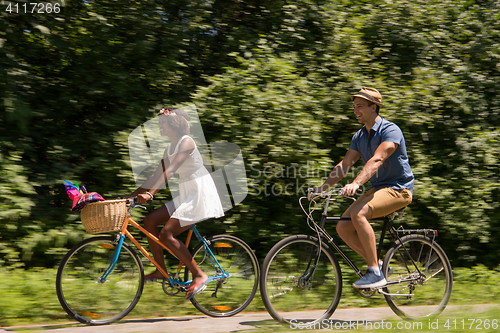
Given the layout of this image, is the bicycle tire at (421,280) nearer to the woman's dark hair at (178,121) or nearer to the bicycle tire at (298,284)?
the bicycle tire at (298,284)

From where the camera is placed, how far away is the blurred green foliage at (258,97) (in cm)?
550

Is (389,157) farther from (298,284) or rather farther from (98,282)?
(98,282)

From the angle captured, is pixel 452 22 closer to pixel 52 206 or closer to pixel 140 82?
pixel 140 82

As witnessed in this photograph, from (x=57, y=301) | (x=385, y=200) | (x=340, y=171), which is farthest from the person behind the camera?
(x=57, y=301)

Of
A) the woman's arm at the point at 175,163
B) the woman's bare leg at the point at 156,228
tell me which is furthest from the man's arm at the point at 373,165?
the woman's bare leg at the point at 156,228

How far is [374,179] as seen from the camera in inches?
164

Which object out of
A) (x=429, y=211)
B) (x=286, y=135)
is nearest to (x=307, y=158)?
(x=286, y=135)

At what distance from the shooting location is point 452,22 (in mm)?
6910

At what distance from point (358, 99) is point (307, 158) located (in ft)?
5.63

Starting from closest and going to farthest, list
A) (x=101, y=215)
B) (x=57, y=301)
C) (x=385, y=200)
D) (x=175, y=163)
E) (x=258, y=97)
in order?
(x=101, y=215), (x=385, y=200), (x=175, y=163), (x=57, y=301), (x=258, y=97)

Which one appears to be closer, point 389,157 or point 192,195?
point 389,157

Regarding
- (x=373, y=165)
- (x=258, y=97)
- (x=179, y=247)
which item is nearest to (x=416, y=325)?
(x=373, y=165)

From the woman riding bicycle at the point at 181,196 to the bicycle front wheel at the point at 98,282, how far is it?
23 cm

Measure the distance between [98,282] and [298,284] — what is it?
1910 mm
